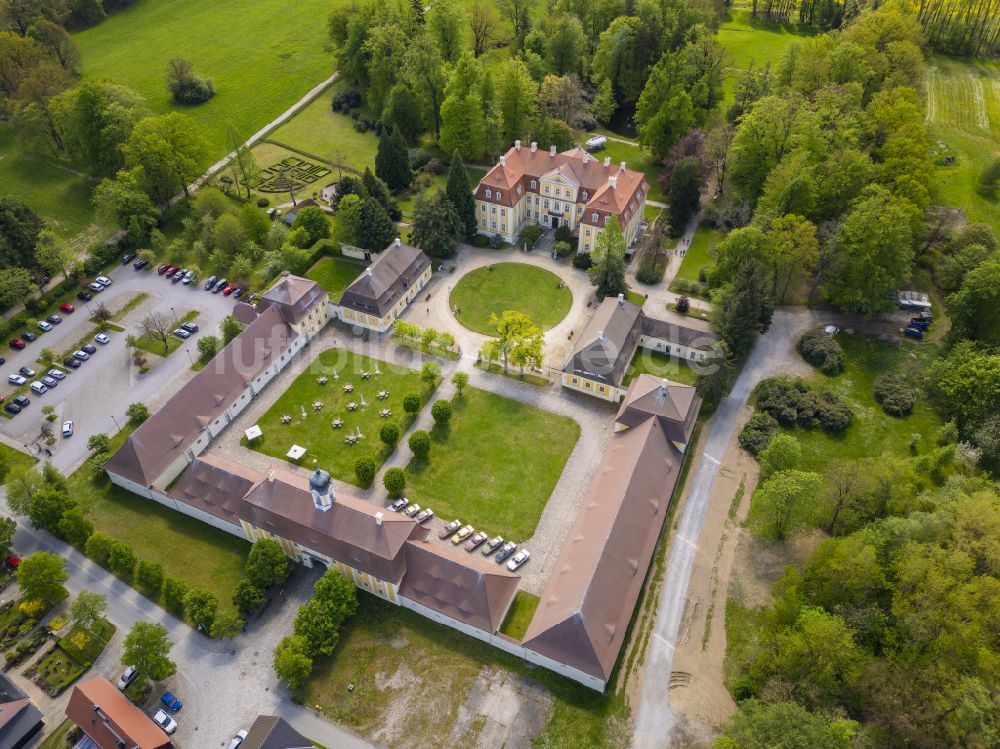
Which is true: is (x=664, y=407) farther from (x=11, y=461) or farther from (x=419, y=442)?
(x=11, y=461)

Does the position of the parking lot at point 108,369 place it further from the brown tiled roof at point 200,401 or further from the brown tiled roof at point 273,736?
the brown tiled roof at point 273,736

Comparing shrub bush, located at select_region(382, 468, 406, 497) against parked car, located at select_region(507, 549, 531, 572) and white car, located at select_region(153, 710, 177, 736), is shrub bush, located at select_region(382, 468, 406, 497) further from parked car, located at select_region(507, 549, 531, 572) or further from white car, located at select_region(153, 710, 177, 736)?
white car, located at select_region(153, 710, 177, 736)

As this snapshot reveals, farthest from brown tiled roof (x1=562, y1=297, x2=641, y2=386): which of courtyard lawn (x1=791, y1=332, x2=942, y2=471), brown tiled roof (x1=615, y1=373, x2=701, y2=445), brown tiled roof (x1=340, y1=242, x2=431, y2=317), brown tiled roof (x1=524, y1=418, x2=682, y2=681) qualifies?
brown tiled roof (x1=340, y1=242, x2=431, y2=317)

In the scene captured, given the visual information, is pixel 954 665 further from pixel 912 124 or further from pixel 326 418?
pixel 912 124

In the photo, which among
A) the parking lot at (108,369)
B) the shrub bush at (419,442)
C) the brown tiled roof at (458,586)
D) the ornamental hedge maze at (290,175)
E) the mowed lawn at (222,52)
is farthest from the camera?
the mowed lawn at (222,52)

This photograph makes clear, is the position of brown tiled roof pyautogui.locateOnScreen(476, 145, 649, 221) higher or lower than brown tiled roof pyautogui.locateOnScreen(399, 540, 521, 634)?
higher

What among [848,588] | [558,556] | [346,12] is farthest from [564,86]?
[848,588]

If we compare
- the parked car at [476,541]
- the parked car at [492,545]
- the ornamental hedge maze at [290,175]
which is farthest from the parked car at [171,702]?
the ornamental hedge maze at [290,175]
